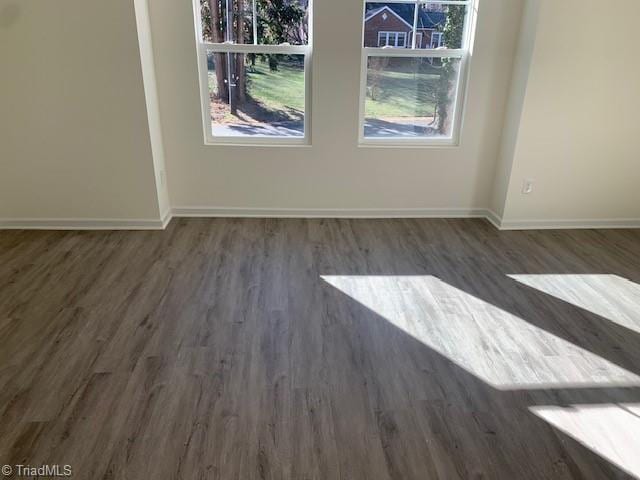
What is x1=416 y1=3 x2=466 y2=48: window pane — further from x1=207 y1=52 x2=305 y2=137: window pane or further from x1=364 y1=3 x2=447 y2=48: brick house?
x1=207 y1=52 x2=305 y2=137: window pane

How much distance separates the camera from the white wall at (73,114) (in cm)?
323

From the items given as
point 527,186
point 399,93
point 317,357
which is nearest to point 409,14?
point 399,93

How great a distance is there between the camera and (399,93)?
3.90 metres

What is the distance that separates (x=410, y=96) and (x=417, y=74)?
18 centimetres

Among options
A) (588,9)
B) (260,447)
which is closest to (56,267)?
(260,447)

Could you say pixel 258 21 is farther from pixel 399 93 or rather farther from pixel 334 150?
pixel 399 93

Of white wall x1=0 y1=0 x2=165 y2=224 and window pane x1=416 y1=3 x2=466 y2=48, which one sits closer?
white wall x1=0 y1=0 x2=165 y2=224

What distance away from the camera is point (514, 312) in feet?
8.99

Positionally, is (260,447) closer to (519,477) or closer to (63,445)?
(63,445)

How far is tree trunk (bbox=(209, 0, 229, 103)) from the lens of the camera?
11.8 ft

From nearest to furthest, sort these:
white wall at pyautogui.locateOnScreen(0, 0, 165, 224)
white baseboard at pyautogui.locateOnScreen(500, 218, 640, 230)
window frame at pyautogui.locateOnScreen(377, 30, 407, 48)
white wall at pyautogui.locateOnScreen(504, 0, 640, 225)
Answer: white wall at pyautogui.locateOnScreen(0, 0, 165, 224) → white wall at pyautogui.locateOnScreen(504, 0, 640, 225) → window frame at pyautogui.locateOnScreen(377, 30, 407, 48) → white baseboard at pyautogui.locateOnScreen(500, 218, 640, 230)

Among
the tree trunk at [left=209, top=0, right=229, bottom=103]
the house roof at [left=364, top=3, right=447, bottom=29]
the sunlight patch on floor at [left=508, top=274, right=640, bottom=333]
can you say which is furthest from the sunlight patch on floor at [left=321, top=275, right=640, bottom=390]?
the house roof at [left=364, top=3, right=447, bottom=29]

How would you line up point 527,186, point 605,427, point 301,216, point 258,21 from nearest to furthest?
point 605,427
point 258,21
point 527,186
point 301,216

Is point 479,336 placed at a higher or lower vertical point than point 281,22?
lower
